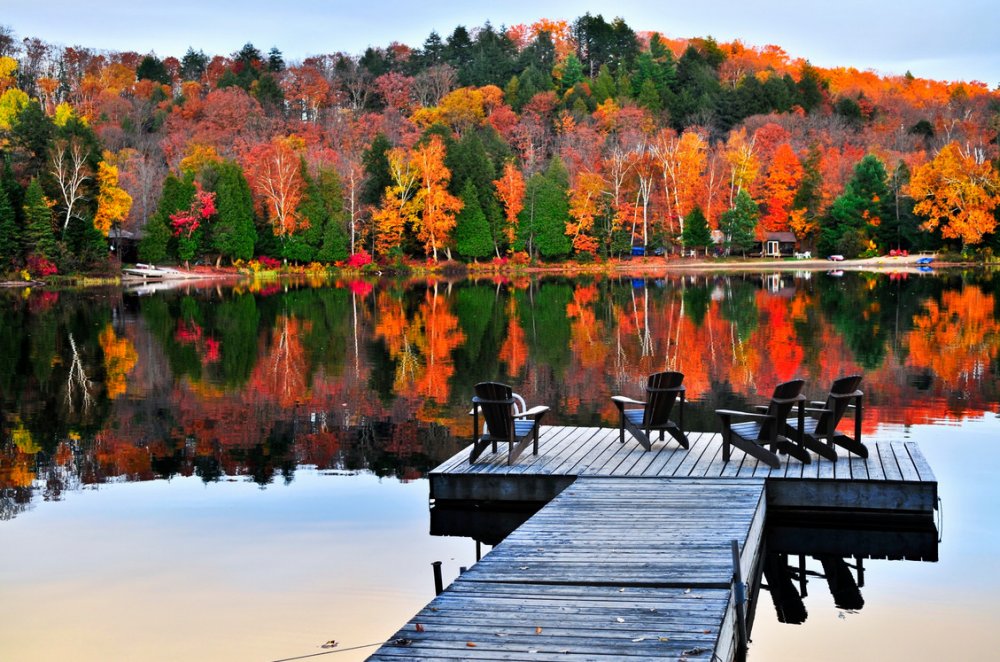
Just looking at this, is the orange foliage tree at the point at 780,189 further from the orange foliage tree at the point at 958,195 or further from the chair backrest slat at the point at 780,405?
the chair backrest slat at the point at 780,405

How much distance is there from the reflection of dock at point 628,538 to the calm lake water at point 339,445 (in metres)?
0.58

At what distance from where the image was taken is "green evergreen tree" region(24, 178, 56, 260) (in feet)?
180

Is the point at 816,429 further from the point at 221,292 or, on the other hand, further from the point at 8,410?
the point at 221,292

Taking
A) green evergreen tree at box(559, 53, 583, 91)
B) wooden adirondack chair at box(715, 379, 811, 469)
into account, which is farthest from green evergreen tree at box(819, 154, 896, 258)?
wooden adirondack chair at box(715, 379, 811, 469)

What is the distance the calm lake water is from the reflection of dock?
582 mm

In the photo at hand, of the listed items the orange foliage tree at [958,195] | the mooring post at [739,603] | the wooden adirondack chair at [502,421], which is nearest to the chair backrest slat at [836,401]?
the wooden adirondack chair at [502,421]

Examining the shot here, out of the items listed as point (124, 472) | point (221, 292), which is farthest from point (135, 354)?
point (221, 292)

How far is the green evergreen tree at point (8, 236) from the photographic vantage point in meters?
53.9

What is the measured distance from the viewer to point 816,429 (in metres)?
11.0

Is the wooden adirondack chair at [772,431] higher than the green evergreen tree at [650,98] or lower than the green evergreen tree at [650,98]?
lower

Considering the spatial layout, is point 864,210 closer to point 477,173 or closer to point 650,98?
point 477,173

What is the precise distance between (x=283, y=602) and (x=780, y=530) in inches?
184

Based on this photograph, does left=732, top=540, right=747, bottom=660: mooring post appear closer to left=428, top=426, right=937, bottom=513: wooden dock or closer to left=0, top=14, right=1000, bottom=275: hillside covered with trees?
left=428, top=426, right=937, bottom=513: wooden dock

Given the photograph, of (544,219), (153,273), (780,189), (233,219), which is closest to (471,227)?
(544,219)
